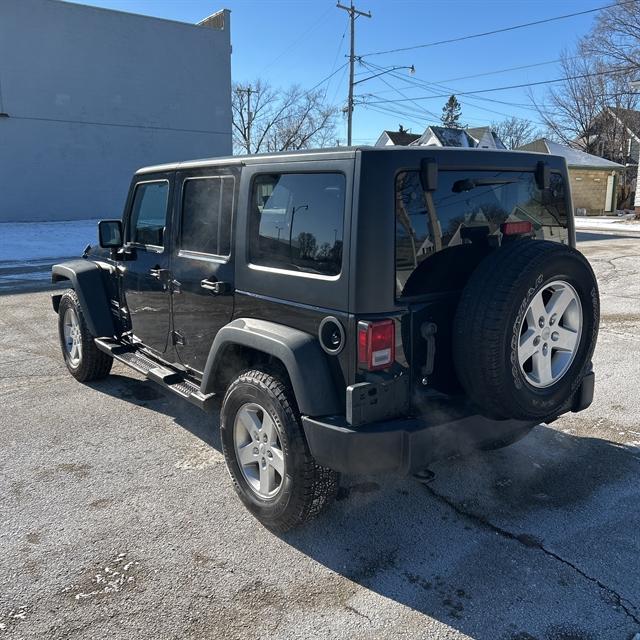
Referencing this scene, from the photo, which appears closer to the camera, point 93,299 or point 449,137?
point 93,299

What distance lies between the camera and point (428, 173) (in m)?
2.67

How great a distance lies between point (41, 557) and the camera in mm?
2854

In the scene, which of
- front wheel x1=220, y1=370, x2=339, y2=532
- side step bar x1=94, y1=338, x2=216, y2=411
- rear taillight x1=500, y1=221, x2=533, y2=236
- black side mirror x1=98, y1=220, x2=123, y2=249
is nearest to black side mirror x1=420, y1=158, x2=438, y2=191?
rear taillight x1=500, y1=221, x2=533, y2=236

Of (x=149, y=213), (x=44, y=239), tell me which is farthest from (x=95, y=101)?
(x=149, y=213)

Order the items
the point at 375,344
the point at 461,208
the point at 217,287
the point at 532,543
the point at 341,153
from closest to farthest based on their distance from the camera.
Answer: the point at 375,344 → the point at 341,153 → the point at 461,208 → the point at 532,543 → the point at 217,287

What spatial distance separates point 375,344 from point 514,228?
1.07m

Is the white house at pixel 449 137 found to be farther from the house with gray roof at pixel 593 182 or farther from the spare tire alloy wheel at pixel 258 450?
the spare tire alloy wheel at pixel 258 450

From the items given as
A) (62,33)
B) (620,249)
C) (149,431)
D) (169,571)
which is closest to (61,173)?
(62,33)

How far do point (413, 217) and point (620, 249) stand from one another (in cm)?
1594

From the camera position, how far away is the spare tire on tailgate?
2584 millimetres

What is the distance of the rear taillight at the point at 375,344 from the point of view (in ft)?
8.45

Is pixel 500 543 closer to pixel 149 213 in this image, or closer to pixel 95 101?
pixel 149 213

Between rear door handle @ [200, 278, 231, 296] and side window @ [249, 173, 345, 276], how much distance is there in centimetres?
26

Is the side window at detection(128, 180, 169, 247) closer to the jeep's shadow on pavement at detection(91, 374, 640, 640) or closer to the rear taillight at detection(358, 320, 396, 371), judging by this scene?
the jeep's shadow on pavement at detection(91, 374, 640, 640)
